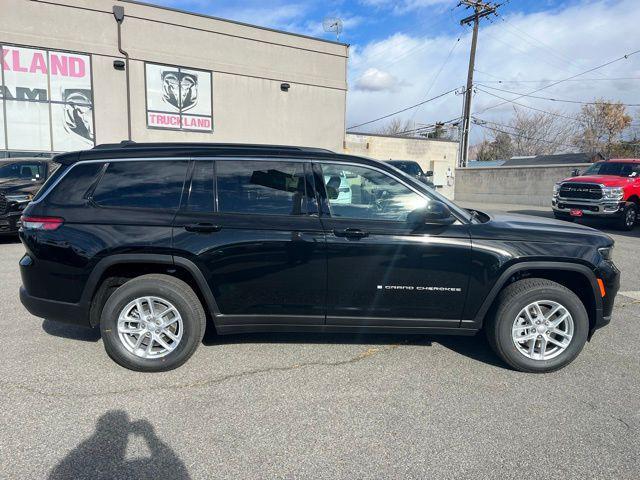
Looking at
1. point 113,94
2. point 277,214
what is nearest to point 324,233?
point 277,214

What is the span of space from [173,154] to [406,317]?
93.2 inches

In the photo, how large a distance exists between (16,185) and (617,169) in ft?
51.7

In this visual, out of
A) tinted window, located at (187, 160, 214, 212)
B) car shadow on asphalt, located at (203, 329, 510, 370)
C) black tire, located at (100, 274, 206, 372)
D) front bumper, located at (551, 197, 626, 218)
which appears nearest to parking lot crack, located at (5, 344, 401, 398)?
car shadow on asphalt, located at (203, 329, 510, 370)

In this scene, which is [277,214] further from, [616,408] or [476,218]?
[616,408]

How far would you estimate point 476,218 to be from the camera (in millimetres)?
3902

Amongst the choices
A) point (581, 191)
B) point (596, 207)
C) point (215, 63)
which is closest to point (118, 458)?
point (596, 207)

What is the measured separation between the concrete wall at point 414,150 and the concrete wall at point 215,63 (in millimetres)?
3620

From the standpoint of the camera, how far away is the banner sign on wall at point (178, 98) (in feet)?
57.1

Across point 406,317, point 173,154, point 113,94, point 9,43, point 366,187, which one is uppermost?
point 9,43

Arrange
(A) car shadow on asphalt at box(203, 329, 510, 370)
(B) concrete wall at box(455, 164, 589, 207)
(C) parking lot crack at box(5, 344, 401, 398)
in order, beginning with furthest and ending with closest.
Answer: (B) concrete wall at box(455, 164, 589, 207) → (A) car shadow on asphalt at box(203, 329, 510, 370) → (C) parking lot crack at box(5, 344, 401, 398)

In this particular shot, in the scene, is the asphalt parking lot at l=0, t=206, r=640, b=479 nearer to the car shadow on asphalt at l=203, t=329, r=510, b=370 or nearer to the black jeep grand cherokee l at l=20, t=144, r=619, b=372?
the car shadow on asphalt at l=203, t=329, r=510, b=370

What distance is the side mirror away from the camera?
3.50 metres

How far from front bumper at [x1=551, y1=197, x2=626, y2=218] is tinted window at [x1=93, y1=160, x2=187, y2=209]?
12583 millimetres

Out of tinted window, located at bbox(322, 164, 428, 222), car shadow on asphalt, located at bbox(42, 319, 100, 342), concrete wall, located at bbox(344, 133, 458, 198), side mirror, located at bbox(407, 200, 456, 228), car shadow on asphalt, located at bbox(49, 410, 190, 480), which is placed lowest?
car shadow on asphalt, located at bbox(49, 410, 190, 480)
